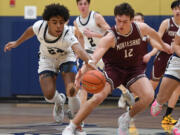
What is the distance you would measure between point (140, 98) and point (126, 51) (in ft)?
2.11

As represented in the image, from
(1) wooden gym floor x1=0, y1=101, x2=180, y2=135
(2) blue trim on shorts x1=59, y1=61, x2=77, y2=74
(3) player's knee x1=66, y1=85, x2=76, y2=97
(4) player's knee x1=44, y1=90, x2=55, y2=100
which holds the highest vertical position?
(2) blue trim on shorts x1=59, y1=61, x2=77, y2=74

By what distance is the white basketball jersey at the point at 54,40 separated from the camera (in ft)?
25.2

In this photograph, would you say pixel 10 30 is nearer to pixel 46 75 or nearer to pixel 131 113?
pixel 46 75

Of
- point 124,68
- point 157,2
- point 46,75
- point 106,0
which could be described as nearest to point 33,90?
point 106,0

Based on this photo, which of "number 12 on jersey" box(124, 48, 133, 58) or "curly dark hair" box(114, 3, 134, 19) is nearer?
"curly dark hair" box(114, 3, 134, 19)

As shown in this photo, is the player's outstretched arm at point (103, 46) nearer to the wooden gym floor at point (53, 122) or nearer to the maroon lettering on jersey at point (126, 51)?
the maroon lettering on jersey at point (126, 51)

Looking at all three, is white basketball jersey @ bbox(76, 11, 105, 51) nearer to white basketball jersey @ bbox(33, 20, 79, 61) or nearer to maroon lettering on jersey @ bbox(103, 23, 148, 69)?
white basketball jersey @ bbox(33, 20, 79, 61)

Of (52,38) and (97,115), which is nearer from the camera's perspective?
(52,38)

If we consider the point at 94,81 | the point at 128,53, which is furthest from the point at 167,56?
the point at 94,81

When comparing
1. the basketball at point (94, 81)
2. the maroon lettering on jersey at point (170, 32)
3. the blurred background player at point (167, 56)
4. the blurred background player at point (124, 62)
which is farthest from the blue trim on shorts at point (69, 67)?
the maroon lettering on jersey at point (170, 32)

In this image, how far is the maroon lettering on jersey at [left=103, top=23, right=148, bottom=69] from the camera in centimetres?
714

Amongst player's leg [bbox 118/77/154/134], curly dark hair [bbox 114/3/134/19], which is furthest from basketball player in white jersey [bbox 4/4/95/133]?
player's leg [bbox 118/77/154/134]

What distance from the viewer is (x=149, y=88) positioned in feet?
23.7

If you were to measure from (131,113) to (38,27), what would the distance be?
6.01 ft
